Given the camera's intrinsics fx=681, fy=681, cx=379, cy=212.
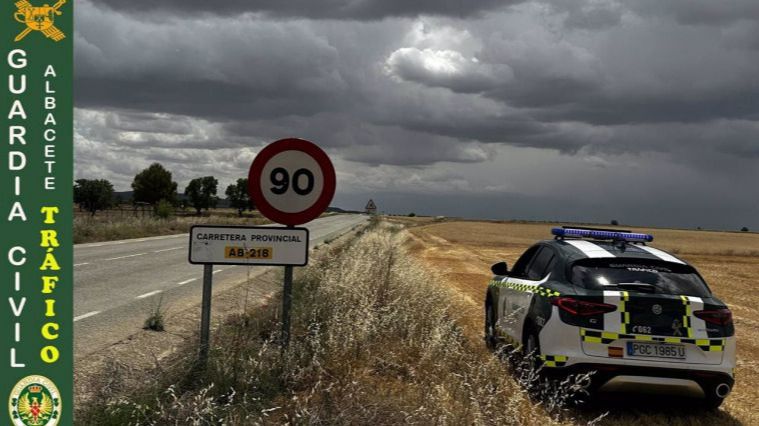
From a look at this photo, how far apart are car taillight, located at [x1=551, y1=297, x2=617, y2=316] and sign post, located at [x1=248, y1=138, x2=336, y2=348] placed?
2.20m

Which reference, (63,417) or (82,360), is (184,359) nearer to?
(63,417)

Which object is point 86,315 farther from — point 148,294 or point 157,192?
point 157,192

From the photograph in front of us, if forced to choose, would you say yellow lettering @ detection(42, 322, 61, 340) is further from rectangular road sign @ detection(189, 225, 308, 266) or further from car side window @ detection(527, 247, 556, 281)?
car side window @ detection(527, 247, 556, 281)

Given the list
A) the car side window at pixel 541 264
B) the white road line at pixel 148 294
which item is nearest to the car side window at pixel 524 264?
the car side window at pixel 541 264

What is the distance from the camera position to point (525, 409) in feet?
17.8

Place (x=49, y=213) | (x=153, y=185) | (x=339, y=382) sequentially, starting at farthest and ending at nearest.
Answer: (x=153, y=185) → (x=49, y=213) → (x=339, y=382)

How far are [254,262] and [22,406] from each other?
1.91m

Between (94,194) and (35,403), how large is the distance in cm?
9143

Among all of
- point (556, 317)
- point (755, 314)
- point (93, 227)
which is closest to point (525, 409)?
point (556, 317)

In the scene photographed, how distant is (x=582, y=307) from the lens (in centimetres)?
570

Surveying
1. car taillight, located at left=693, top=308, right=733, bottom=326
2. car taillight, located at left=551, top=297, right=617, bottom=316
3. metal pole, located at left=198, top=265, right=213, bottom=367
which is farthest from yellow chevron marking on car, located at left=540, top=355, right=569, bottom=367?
metal pole, located at left=198, top=265, right=213, bottom=367

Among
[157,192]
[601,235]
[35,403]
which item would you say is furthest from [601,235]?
[157,192]

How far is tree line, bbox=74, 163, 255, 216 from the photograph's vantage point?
89.8 meters

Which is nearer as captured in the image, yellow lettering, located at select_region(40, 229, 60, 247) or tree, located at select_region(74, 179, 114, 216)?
yellow lettering, located at select_region(40, 229, 60, 247)
